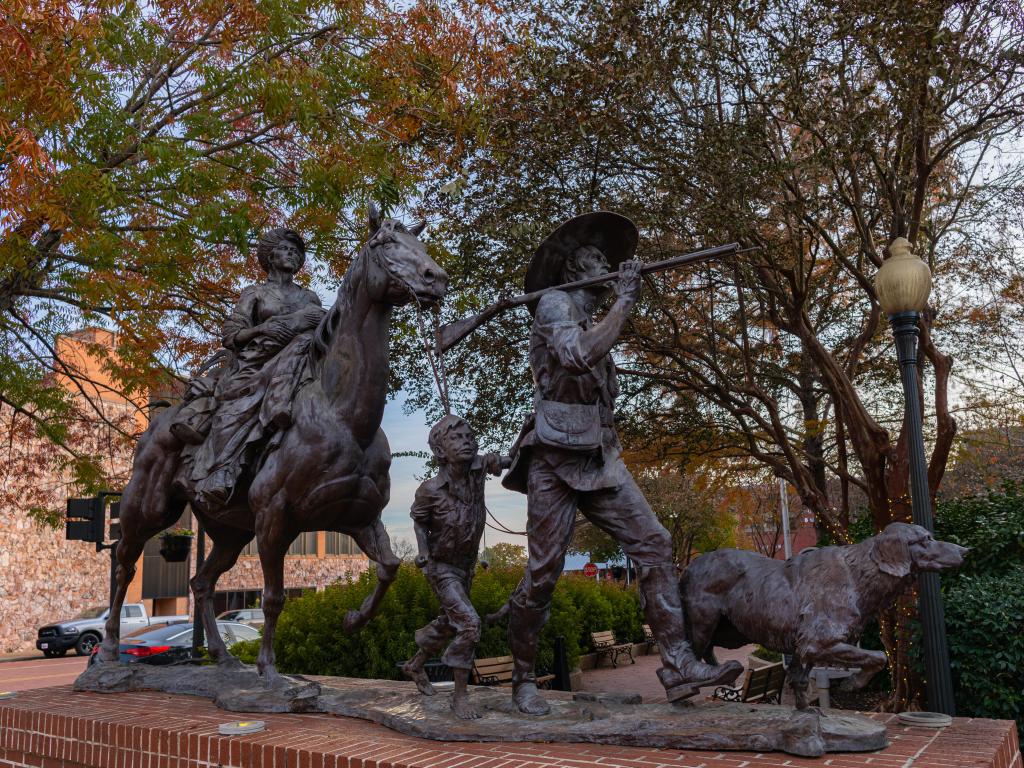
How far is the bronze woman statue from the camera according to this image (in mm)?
5316

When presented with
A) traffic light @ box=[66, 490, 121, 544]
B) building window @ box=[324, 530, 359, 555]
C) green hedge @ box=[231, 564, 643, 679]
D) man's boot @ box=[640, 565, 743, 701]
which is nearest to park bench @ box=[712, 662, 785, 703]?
green hedge @ box=[231, 564, 643, 679]

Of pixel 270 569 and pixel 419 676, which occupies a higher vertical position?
pixel 270 569

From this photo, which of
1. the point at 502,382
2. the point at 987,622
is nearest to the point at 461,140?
the point at 502,382

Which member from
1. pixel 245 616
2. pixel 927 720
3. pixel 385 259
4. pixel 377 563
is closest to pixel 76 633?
pixel 245 616

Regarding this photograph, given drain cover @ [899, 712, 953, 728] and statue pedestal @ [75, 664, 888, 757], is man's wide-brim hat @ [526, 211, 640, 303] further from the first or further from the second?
drain cover @ [899, 712, 953, 728]

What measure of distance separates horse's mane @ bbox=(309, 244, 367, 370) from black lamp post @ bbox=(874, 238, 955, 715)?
13.6 ft

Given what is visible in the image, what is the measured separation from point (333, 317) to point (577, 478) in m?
1.86

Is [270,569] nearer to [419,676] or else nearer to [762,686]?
[419,676]

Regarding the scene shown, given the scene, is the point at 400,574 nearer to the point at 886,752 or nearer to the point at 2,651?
the point at 886,752

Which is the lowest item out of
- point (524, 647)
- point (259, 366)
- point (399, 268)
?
point (524, 647)

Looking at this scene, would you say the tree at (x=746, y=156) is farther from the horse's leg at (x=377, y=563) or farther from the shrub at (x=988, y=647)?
the horse's leg at (x=377, y=563)

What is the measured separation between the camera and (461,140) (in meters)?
9.87

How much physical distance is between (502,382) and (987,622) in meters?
6.63

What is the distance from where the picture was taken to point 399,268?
462 centimetres
